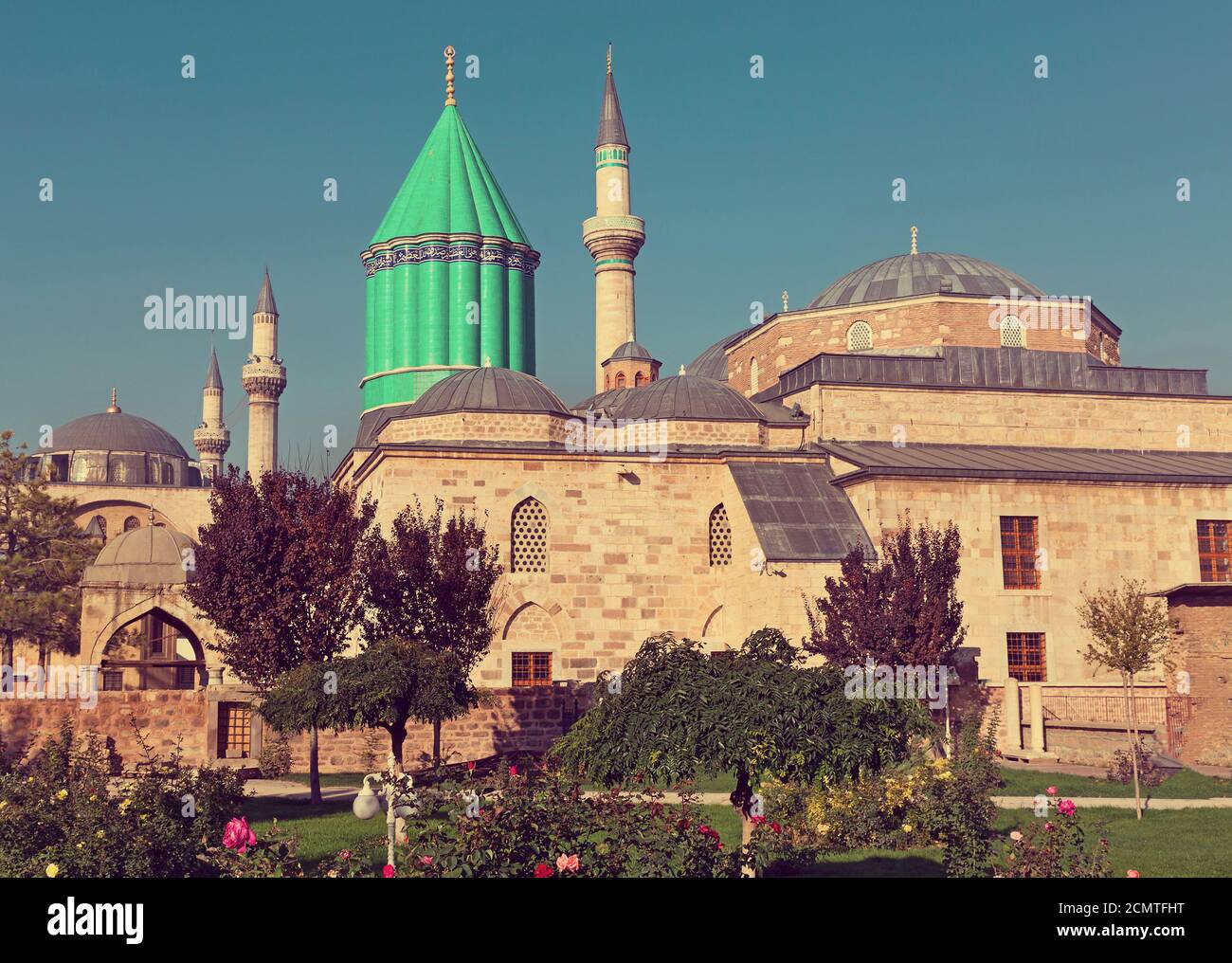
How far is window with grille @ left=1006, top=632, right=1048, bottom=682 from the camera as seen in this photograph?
85.6ft

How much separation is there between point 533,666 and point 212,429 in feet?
147

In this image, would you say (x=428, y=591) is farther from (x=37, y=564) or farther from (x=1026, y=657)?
(x=37, y=564)

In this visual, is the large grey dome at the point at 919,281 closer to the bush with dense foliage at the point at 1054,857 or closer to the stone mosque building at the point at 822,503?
the stone mosque building at the point at 822,503

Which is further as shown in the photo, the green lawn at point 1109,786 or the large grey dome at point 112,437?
the large grey dome at point 112,437

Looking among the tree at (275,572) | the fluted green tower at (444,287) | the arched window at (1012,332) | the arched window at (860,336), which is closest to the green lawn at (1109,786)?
the tree at (275,572)

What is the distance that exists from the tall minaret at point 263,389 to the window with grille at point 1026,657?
3511 centimetres

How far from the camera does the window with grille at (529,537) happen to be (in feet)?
88.4

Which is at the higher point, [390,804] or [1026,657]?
[1026,657]

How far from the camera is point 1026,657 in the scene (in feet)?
86.1

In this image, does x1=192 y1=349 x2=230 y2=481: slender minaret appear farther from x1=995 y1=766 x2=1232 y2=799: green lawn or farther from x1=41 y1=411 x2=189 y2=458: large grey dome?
x1=995 y1=766 x2=1232 y2=799: green lawn

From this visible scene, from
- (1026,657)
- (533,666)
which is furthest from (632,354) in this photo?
(1026,657)

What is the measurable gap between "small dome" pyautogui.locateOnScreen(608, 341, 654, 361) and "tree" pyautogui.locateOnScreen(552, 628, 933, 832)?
26.2 meters

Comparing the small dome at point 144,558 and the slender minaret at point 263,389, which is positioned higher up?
the slender minaret at point 263,389

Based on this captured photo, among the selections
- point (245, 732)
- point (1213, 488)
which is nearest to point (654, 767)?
point (245, 732)
